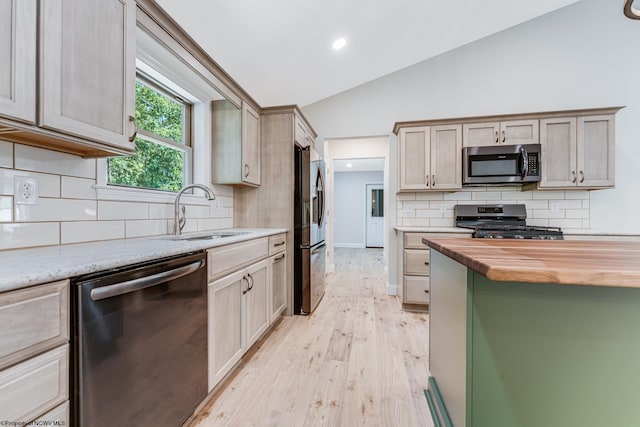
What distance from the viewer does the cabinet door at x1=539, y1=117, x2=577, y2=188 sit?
285 cm

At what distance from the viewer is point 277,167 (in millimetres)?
2748

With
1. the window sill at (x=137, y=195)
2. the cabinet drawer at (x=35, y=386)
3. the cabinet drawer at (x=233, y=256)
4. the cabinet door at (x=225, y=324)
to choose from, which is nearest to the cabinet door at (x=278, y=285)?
the cabinet drawer at (x=233, y=256)

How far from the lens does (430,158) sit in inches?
123

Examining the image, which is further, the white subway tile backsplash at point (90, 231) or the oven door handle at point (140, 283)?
the white subway tile backsplash at point (90, 231)

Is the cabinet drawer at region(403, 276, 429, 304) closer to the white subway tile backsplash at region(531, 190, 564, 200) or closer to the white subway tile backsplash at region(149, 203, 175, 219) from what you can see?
the white subway tile backsplash at region(531, 190, 564, 200)

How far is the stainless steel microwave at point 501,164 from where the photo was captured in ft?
9.34

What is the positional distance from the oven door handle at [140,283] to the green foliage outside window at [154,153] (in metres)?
0.88

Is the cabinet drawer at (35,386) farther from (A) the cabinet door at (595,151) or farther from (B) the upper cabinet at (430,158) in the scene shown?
(A) the cabinet door at (595,151)

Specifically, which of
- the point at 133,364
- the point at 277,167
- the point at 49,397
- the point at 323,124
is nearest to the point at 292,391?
the point at 133,364

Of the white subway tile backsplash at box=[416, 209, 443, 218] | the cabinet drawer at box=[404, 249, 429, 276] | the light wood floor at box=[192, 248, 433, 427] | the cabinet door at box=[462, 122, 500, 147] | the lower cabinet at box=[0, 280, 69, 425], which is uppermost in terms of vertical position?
the cabinet door at box=[462, 122, 500, 147]

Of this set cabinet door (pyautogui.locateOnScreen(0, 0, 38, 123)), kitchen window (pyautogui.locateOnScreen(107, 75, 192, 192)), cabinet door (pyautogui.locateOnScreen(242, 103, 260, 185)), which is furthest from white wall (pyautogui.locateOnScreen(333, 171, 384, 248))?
cabinet door (pyautogui.locateOnScreen(0, 0, 38, 123))

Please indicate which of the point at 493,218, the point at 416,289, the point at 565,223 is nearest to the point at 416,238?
the point at 416,289

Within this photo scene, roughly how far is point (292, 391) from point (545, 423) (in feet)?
4.06

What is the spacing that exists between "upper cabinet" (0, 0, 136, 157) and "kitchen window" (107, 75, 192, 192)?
1.43 ft
